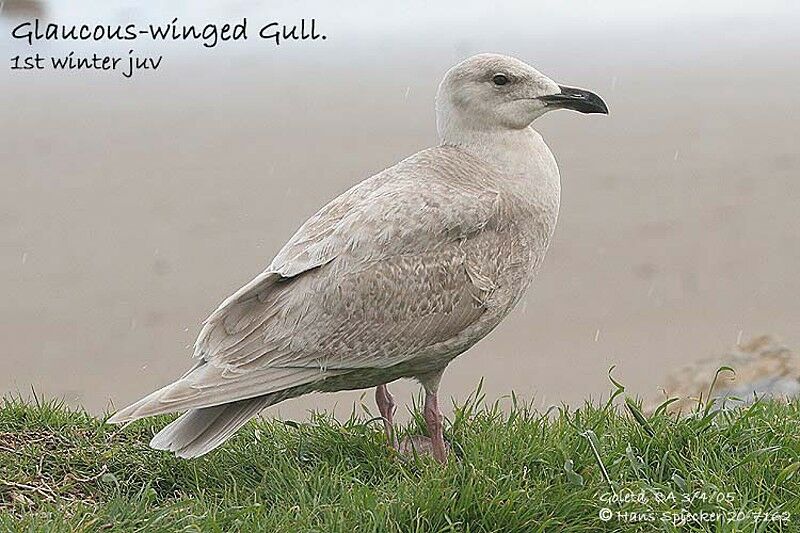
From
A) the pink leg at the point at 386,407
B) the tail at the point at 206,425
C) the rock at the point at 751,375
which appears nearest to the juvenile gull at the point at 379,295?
the tail at the point at 206,425

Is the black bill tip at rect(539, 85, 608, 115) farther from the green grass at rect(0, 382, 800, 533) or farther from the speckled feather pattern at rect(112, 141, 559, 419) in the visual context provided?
the green grass at rect(0, 382, 800, 533)

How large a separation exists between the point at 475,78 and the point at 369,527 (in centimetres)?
207

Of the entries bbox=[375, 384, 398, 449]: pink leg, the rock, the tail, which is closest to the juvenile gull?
the tail

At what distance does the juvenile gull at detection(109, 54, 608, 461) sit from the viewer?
4.46 meters

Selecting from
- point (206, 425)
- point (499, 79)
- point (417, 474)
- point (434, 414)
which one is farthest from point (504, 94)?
point (206, 425)

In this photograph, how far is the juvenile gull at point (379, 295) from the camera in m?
4.46

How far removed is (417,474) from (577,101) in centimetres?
177

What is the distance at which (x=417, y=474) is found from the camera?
4598mm

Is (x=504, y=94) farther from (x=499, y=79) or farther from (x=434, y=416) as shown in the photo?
(x=434, y=416)

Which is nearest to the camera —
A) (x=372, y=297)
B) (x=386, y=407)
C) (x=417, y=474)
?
(x=372, y=297)

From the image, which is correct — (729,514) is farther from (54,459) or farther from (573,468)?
(54,459)

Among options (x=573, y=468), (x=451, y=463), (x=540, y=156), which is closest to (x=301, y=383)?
(x=451, y=463)

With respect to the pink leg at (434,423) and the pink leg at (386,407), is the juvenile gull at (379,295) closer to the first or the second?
the pink leg at (434,423)

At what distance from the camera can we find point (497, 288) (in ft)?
15.3
